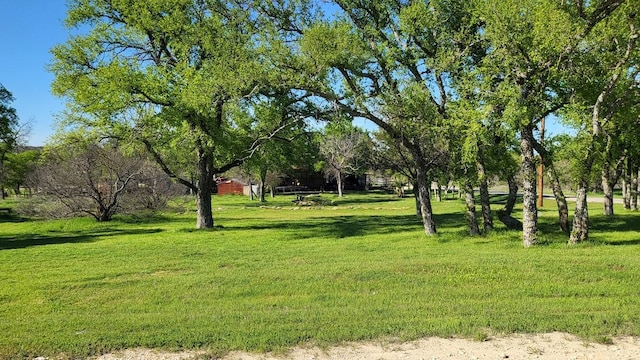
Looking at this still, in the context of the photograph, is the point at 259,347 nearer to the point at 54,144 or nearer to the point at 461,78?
the point at 461,78

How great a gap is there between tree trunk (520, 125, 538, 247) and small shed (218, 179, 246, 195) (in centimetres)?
6370

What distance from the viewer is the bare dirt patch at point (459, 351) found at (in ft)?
16.2

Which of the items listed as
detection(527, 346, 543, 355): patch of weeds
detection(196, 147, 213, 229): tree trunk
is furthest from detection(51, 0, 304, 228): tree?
detection(527, 346, 543, 355): patch of weeds

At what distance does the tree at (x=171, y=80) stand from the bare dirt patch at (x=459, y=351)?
37.1 feet

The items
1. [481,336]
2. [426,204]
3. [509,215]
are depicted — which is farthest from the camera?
[509,215]

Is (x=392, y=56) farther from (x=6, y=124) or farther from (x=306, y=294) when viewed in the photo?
(x=6, y=124)

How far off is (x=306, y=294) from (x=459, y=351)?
318 centimetres

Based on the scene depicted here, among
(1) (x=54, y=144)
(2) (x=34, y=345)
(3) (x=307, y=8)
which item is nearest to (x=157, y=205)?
(1) (x=54, y=144)

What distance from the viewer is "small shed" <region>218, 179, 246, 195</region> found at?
75812 millimetres

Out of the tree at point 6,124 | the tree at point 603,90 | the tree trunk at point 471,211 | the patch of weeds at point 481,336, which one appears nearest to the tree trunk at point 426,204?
the tree trunk at point 471,211

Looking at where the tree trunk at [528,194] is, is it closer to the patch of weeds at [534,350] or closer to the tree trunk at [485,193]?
the tree trunk at [485,193]

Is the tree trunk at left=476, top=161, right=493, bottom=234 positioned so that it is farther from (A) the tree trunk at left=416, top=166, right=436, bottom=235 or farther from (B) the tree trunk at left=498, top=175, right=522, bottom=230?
(B) the tree trunk at left=498, top=175, right=522, bottom=230

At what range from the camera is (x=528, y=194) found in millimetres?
13094

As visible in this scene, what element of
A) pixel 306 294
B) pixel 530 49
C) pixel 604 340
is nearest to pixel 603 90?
pixel 530 49
